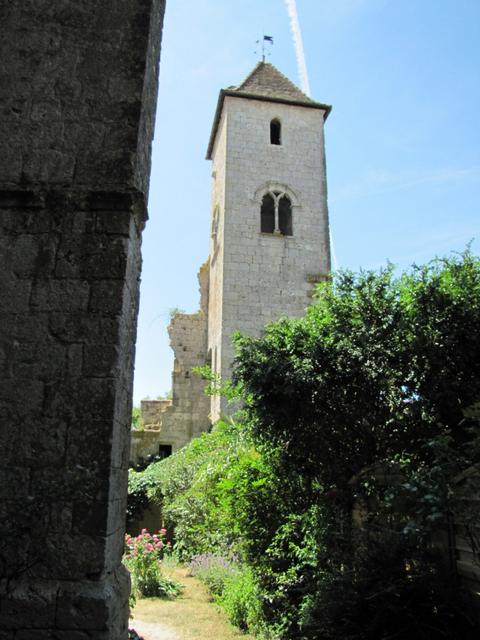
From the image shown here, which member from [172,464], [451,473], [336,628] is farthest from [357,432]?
[172,464]

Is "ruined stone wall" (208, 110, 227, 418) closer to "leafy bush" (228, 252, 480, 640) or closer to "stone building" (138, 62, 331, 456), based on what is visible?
"stone building" (138, 62, 331, 456)

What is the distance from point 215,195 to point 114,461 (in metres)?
16.1

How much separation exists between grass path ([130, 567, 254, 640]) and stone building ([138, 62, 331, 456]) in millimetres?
6519

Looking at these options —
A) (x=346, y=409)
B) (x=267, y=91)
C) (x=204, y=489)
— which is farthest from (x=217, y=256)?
(x=346, y=409)

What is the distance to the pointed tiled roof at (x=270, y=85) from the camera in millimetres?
17531

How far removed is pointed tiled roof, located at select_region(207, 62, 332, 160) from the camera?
1716 cm

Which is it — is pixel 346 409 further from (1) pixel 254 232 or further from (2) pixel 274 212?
(2) pixel 274 212

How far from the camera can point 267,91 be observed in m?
17.7

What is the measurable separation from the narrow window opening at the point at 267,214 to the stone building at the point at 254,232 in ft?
0.10

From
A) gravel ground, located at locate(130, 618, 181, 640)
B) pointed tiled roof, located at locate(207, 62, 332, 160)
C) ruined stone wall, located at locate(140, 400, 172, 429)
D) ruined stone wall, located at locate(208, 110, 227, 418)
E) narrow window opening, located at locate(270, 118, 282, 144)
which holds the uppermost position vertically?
pointed tiled roof, located at locate(207, 62, 332, 160)

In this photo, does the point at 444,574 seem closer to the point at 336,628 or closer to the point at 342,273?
the point at 336,628

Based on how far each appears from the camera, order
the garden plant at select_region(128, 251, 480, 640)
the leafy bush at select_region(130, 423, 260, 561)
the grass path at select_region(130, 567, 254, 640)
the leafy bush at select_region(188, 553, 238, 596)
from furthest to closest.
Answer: the leafy bush at select_region(188, 553, 238, 596) < the leafy bush at select_region(130, 423, 260, 561) < the grass path at select_region(130, 567, 254, 640) < the garden plant at select_region(128, 251, 480, 640)

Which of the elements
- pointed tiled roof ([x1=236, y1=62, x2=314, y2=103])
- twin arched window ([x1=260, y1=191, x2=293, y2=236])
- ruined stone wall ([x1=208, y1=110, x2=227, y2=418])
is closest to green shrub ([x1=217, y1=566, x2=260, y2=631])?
ruined stone wall ([x1=208, y1=110, x2=227, y2=418])

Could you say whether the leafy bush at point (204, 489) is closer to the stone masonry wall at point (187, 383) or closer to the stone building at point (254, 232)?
the stone masonry wall at point (187, 383)
